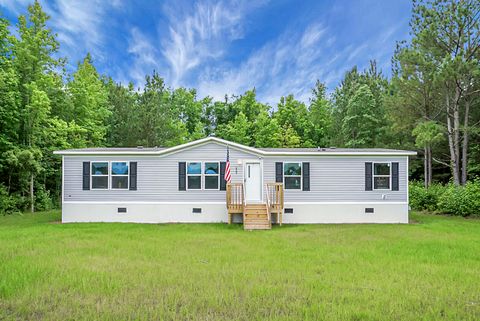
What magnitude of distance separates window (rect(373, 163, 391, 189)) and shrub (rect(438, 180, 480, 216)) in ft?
14.2

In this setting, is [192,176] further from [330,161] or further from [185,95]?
[185,95]

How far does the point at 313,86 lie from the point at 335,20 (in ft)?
48.0

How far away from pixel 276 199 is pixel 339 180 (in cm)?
278

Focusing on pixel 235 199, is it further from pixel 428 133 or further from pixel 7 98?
pixel 7 98

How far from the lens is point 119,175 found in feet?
40.8

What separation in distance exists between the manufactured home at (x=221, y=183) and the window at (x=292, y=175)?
0.04m

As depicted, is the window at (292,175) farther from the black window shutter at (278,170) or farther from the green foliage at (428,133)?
the green foliage at (428,133)

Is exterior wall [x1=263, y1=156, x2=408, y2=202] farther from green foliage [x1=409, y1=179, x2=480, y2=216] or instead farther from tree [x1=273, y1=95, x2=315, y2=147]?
tree [x1=273, y1=95, x2=315, y2=147]

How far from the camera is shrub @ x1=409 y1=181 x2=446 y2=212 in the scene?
15.4m

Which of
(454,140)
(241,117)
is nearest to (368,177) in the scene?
(454,140)

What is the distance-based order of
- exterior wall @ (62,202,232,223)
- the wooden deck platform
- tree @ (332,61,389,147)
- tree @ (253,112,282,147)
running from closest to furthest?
1. the wooden deck platform
2. exterior wall @ (62,202,232,223)
3. tree @ (332,61,389,147)
4. tree @ (253,112,282,147)

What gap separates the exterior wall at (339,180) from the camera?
1245 cm

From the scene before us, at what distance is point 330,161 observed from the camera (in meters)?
12.5

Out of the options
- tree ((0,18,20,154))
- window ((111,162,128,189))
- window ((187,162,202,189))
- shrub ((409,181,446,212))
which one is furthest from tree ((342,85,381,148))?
tree ((0,18,20,154))
